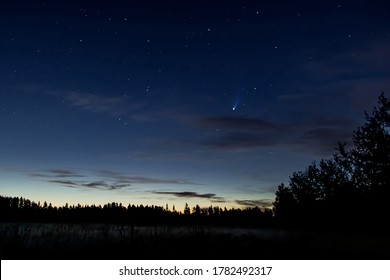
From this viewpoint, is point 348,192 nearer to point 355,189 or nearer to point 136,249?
point 355,189

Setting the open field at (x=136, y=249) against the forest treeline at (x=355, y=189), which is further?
A: the forest treeline at (x=355, y=189)

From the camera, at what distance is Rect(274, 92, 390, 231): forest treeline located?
1307 inches

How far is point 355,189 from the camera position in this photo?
139ft

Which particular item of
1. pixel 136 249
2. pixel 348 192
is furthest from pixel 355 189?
pixel 136 249

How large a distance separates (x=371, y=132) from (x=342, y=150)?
20.3ft

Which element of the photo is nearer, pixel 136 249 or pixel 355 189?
pixel 136 249

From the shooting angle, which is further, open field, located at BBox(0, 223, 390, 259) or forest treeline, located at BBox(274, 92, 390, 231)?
forest treeline, located at BBox(274, 92, 390, 231)

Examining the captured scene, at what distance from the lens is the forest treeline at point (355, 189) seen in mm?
33188

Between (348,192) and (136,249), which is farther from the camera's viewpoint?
(348,192)

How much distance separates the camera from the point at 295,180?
7419 centimetres
